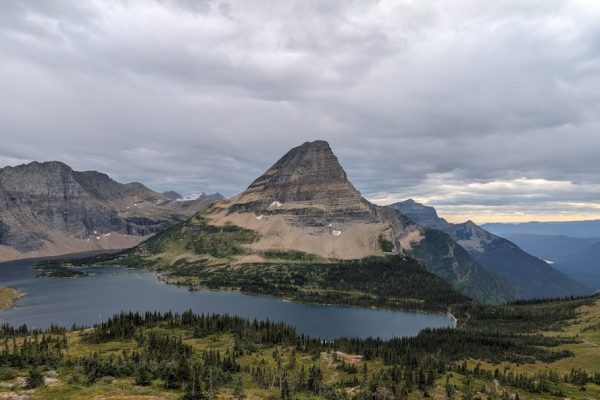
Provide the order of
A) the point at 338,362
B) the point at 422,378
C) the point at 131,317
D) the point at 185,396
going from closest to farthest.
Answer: the point at 185,396 < the point at 422,378 < the point at 338,362 < the point at 131,317

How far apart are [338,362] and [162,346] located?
5989 centimetres

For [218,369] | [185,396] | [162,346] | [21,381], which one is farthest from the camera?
[162,346]

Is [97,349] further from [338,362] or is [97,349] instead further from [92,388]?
[338,362]

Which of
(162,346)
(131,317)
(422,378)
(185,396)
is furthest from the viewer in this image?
(131,317)

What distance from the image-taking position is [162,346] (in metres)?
153

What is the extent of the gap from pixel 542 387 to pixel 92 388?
12941 centimetres

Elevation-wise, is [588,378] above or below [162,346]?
below

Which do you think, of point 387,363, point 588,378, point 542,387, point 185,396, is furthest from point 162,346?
point 588,378

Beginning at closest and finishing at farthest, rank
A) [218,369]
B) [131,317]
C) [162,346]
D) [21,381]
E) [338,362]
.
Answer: [21,381], [218,369], [162,346], [338,362], [131,317]

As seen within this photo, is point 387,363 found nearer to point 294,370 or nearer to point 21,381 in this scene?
point 294,370

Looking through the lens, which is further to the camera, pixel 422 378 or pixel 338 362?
pixel 338 362

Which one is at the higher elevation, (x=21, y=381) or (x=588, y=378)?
(x=21, y=381)

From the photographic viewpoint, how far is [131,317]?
626 feet

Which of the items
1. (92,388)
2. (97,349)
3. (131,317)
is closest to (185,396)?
(92,388)
